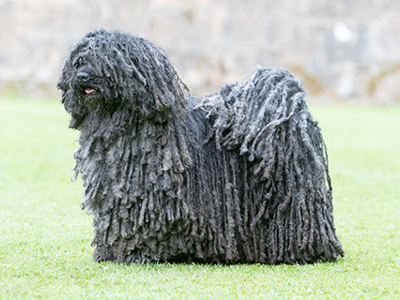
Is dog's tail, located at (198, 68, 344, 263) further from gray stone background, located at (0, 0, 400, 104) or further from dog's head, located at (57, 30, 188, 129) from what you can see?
gray stone background, located at (0, 0, 400, 104)

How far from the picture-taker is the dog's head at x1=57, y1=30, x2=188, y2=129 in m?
3.31

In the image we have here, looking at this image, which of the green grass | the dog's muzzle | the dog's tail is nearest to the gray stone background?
the green grass

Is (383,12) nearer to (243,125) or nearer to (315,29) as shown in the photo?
(315,29)

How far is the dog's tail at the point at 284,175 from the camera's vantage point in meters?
3.58

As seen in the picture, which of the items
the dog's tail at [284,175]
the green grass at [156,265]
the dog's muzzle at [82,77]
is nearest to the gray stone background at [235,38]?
the green grass at [156,265]

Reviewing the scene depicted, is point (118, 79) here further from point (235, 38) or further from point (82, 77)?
point (235, 38)

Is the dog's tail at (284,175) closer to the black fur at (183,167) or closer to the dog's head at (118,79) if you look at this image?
the black fur at (183,167)

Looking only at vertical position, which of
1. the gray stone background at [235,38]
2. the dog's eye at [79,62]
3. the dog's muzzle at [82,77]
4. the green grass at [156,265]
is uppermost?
the gray stone background at [235,38]

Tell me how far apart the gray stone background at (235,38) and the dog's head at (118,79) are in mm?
15481

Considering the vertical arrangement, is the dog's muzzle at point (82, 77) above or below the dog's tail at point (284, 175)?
above

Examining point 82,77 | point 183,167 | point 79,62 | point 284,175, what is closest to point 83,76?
point 82,77

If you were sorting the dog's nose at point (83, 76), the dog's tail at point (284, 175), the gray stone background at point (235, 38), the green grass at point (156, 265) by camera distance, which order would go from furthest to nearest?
the gray stone background at point (235, 38) < the dog's tail at point (284, 175) < the dog's nose at point (83, 76) < the green grass at point (156, 265)

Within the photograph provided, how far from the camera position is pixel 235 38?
28734 millimetres

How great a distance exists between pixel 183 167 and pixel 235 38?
25.8 meters
